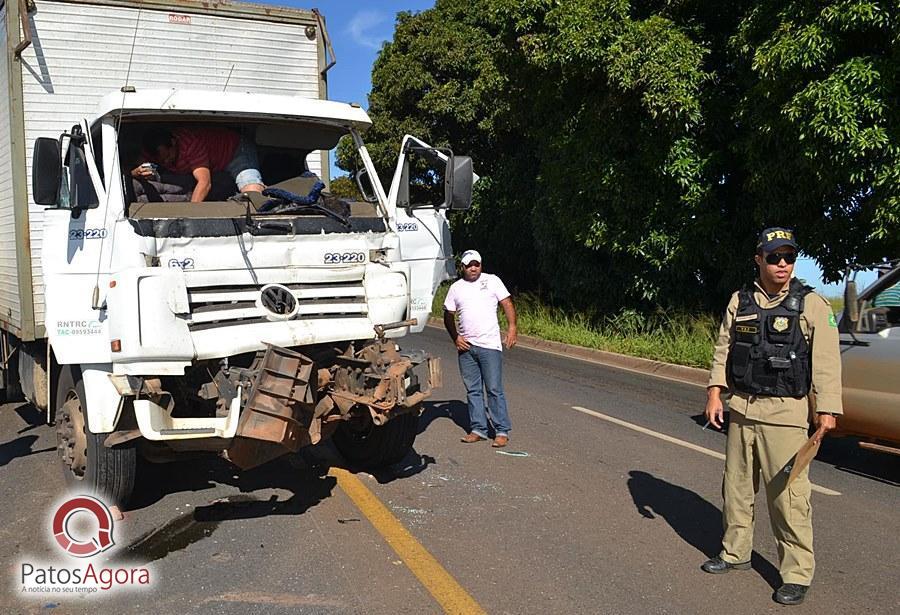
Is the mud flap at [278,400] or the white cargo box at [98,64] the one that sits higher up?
the white cargo box at [98,64]

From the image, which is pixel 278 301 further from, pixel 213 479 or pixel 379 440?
pixel 213 479

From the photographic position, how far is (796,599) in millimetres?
4285

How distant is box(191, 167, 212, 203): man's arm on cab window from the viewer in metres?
5.86

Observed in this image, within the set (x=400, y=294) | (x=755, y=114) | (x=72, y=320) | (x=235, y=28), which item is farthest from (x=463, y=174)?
(x=755, y=114)

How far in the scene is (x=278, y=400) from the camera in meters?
4.96

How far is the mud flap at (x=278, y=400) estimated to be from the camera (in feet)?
16.2

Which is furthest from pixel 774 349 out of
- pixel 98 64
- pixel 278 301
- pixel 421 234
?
pixel 98 64

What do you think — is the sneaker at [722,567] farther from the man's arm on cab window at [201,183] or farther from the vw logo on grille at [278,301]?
the man's arm on cab window at [201,183]

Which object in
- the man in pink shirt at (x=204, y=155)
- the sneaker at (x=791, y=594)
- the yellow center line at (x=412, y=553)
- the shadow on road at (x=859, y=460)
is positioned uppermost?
the man in pink shirt at (x=204, y=155)

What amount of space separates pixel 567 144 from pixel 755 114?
15.3 feet

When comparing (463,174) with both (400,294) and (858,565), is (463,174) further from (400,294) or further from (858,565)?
(858,565)

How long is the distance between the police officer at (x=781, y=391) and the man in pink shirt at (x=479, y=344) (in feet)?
10.6

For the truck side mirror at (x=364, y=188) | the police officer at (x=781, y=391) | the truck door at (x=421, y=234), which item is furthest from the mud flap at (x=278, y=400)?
the police officer at (x=781, y=391)

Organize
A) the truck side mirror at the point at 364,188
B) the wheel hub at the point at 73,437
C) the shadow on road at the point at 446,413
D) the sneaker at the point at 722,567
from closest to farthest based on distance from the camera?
1. the sneaker at the point at 722,567
2. the wheel hub at the point at 73,437
3. the truck side mirror at the point at 364,188
4. the shadow on road at the point at 446,413
